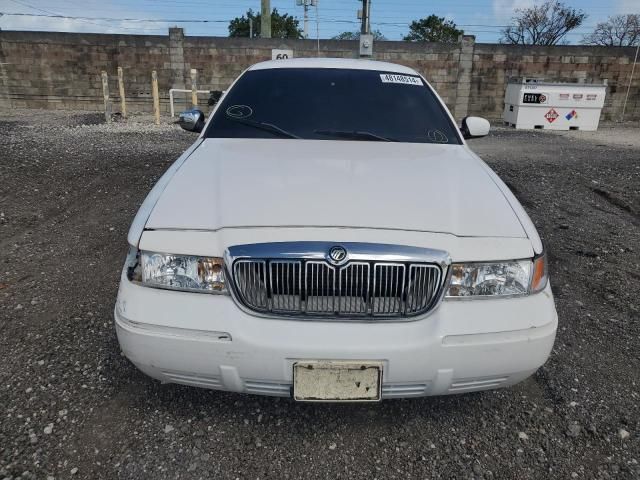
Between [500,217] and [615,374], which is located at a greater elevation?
[500,217]

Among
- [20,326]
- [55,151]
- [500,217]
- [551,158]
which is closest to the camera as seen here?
[500,217]

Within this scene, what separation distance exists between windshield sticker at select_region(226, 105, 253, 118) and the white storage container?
13595 mm

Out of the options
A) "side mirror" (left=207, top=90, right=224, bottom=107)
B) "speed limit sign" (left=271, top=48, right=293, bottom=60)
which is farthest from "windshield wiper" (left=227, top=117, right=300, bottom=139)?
"speed limit sign" (left=271, top=48, right=293, bottom=60)

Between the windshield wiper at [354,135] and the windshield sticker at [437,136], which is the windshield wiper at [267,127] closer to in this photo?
the windshield wiper at [354,135]

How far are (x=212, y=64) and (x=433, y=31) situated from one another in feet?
120

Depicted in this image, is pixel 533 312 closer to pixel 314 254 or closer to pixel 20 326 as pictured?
pixel 314 254

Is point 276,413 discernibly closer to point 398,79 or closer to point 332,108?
point 332,108

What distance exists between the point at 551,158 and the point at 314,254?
8.65m

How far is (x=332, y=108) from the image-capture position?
3.15 metres

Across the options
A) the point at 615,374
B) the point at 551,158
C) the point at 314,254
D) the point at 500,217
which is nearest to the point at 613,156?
the point at 551,158

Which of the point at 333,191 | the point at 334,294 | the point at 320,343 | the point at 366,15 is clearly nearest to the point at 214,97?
the point at 366,15

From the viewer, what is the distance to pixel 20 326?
2895mm

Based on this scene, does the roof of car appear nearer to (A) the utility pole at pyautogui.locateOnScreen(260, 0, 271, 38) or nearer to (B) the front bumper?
(B) the front bumper

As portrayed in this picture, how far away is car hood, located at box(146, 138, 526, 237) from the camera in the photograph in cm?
188
